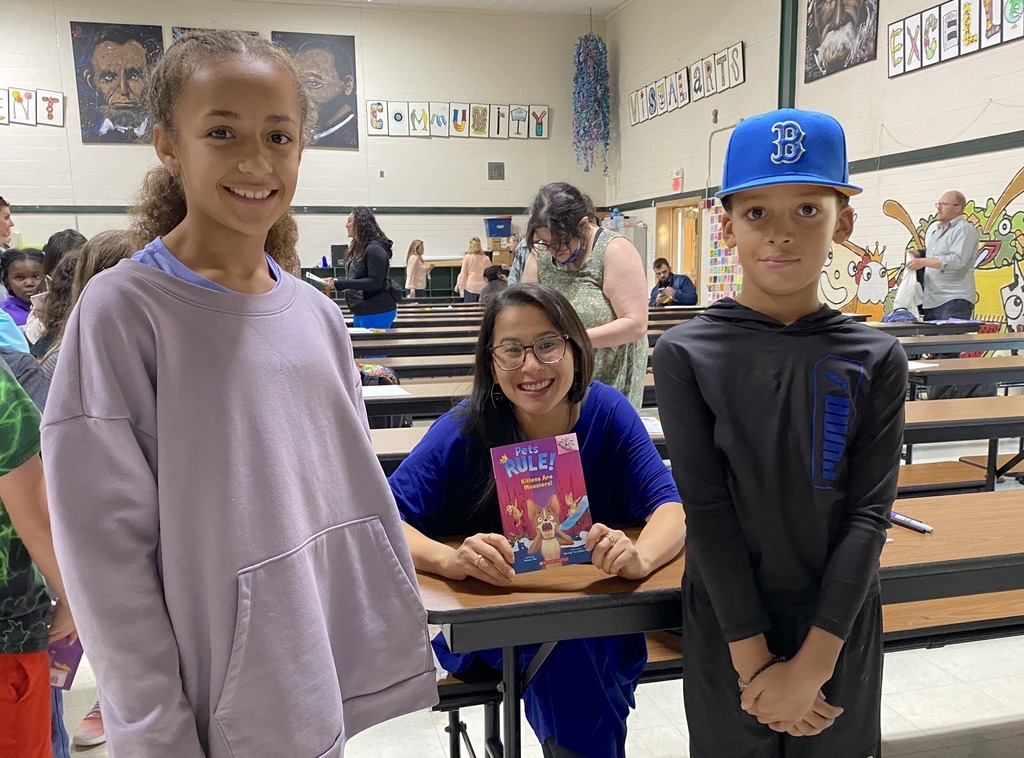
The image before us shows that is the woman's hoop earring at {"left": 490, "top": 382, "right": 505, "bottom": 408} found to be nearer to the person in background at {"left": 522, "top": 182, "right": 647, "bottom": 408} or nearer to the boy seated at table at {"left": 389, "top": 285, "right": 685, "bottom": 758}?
the boy seated at table at {"left": 389, "top": 285, "right": 685, "bottom": 758}

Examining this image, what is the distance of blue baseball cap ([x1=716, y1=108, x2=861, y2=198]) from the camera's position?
3.37 feet

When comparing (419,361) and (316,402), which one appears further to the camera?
(419,361)

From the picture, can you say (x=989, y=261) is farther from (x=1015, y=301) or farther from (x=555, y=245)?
(x=555, y=245)

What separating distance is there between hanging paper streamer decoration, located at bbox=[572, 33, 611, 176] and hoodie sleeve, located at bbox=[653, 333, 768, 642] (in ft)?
41.8

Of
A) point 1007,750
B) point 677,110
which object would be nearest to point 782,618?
point 1007,750

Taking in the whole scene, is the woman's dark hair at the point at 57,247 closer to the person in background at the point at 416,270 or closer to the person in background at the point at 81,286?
the person in background at the point at 81,286

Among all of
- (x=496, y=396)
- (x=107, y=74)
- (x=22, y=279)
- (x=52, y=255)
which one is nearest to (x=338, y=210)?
(x=107, y=74)

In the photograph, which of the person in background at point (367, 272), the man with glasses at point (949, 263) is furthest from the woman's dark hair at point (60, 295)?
the man with glasses at point (949, 263)

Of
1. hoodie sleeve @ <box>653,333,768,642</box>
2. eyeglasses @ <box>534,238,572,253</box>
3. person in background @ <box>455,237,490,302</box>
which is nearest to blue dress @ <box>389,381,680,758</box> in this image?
hoodie sleeve @ <box>653,333,768,642</box>

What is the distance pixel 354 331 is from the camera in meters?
5.01

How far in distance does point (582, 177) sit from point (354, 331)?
9448 millimetres

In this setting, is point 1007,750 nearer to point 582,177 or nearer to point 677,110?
point 677,110

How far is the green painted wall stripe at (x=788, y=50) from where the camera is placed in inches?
336

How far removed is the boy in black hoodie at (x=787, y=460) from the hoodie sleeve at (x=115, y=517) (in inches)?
27.5
